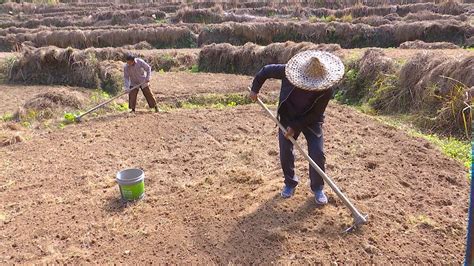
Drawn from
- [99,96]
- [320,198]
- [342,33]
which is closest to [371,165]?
[320,198]

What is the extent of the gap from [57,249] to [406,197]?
388cm

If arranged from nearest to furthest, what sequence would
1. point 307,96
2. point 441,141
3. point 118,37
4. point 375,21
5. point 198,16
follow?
point 307,96 → point 441,141 → point 375,21 → point 118,37 → point 198,16

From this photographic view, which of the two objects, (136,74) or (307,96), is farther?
(136,74)

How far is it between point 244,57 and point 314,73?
9.52 metres

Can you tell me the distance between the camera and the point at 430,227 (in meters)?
4.23

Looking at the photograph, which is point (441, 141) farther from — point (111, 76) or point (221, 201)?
point (111, 76)

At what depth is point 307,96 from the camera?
13.7 feet

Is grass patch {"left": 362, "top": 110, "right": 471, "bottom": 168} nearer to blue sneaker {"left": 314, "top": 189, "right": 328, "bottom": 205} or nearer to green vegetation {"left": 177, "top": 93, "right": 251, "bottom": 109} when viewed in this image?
blue sneaker {"left": 314, "top": 189, "right": 328, "bottom": 205}

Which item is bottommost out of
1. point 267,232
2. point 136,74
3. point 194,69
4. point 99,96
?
point 194,69

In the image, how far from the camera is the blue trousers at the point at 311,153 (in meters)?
4.35

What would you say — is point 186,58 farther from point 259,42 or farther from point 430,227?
point 430,227

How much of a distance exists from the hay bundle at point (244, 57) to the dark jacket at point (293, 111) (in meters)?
7.97

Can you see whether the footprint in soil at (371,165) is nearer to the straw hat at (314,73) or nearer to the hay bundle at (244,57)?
the straw hat at (314,73)

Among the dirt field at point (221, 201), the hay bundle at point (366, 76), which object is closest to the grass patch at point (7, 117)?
the dirt field at point (221, 201)
